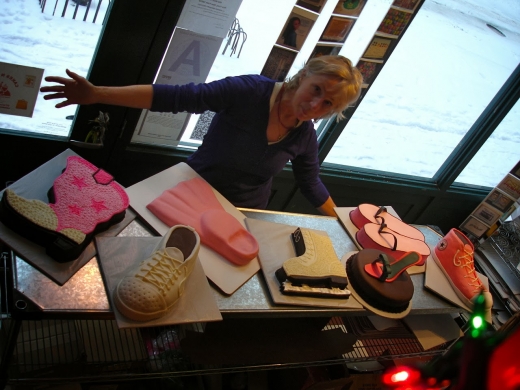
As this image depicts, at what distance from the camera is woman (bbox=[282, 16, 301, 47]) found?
2.01 m

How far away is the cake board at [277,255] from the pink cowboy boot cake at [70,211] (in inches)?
17.6

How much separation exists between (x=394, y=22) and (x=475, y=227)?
1.41 meters

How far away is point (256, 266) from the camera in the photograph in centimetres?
142

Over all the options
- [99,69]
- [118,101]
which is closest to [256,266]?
[118,101]

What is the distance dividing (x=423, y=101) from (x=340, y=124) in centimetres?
76

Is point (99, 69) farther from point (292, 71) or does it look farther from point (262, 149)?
point (292, 71)

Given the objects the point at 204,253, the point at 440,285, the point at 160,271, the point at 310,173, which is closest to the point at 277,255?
the point at 204,253

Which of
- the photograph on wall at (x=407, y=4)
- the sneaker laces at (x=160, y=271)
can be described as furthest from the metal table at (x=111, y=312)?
the photograph on wall at (x=407, y=4)

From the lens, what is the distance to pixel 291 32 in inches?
80.4

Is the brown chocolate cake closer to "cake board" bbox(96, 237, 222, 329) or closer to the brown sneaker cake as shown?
the brown sneaker cake

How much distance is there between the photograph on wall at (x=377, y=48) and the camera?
224 cm

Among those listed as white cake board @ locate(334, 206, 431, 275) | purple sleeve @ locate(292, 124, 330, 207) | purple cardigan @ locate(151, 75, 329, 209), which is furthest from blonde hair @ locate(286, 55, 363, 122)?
white cake board @ locate(334, 206, 431, 275)

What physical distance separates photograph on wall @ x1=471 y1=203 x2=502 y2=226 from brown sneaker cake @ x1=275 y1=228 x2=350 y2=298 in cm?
174

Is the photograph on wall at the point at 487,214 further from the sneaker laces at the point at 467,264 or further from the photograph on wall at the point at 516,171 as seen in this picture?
the sneaker laces at the point at 467,264
